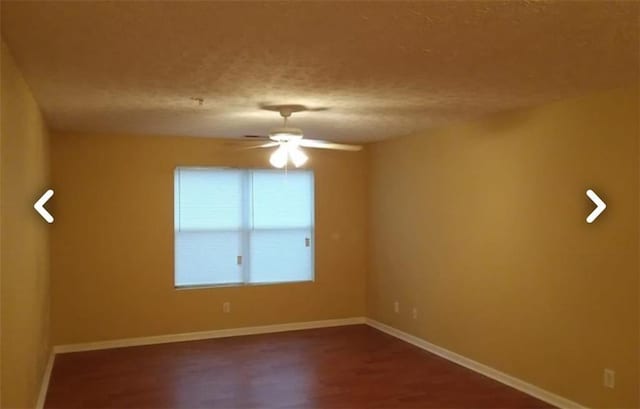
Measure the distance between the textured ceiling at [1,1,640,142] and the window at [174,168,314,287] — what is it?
1868mm

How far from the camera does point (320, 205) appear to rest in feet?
22.5

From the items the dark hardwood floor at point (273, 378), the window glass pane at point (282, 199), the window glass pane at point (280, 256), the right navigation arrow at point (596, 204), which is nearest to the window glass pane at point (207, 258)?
the window glass pane at point (280, 256)

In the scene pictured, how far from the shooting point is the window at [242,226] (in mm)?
6246

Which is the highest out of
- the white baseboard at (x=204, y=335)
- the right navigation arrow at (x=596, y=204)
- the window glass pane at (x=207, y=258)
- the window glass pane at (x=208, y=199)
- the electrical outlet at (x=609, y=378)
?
the window glass pane at (x=208, y=199)

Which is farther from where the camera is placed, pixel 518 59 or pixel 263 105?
pixel 263 105

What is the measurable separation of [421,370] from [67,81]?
12.5 ft

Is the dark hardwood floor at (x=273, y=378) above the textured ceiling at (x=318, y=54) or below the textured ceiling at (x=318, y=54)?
below

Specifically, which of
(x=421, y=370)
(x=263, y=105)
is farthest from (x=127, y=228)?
(x=421, y=370)

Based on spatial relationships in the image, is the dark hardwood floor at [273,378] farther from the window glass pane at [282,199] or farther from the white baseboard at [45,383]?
the window glass pane at [282,199]

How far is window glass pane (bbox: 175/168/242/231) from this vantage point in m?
6.21

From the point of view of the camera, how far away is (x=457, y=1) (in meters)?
2.14

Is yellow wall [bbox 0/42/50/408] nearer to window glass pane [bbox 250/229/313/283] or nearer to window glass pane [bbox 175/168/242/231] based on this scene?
window glass pane [bbox 175/168/242/231]

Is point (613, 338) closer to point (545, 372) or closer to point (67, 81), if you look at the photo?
point (545, 372)

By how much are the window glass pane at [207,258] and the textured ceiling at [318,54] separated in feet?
6.81
